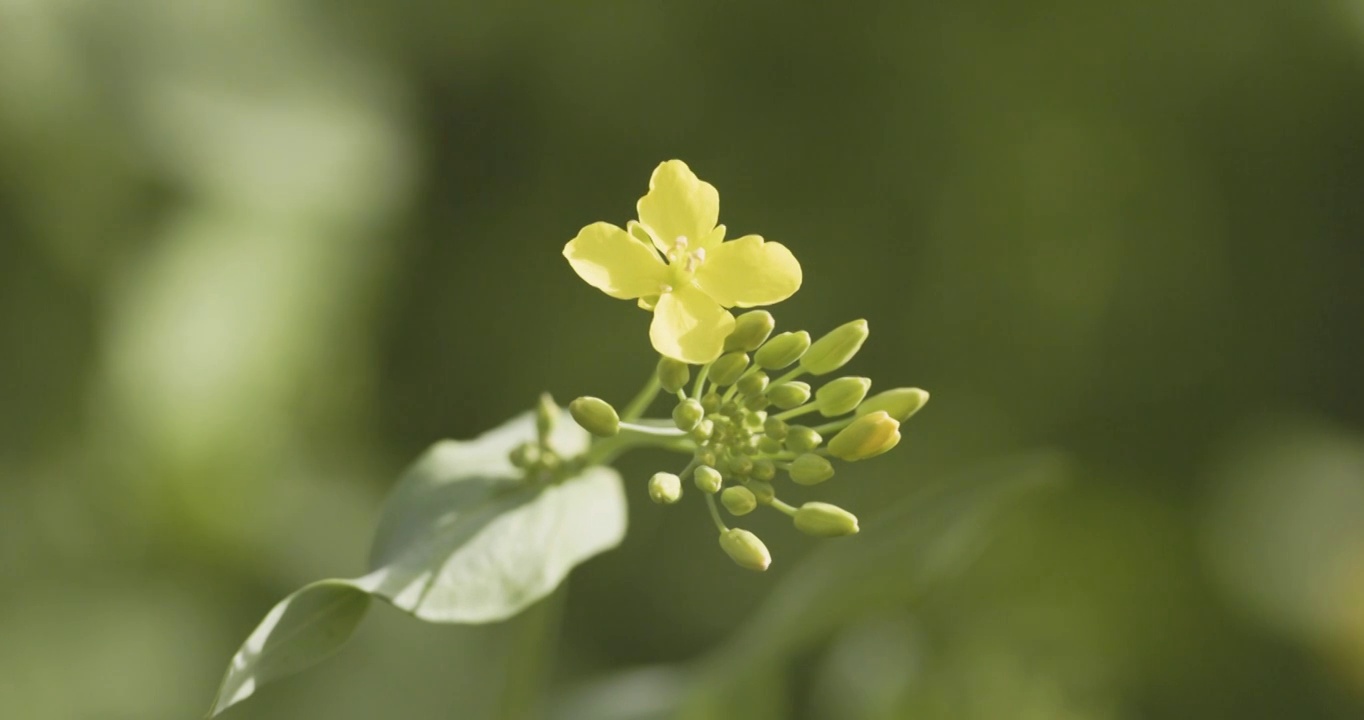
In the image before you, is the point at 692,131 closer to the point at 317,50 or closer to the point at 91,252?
the point at 317,50

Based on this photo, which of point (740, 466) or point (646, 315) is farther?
point (646, 315)

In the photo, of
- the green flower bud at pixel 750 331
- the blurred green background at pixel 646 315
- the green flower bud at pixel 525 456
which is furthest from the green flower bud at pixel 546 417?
the blurred green background at pixel 646 315

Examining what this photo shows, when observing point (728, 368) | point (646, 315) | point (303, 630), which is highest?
point (728, 368)

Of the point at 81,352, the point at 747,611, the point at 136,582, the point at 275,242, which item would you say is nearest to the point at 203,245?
the point at 275,242

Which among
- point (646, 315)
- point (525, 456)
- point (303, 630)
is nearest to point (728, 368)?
point (525, 456)

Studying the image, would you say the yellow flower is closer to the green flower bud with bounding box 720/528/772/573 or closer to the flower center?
the flower center

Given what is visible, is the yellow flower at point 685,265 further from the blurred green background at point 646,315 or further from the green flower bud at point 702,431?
the blurred green background at point 646,315

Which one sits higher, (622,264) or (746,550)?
(622,264)

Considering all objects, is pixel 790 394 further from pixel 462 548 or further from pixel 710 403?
pixel 462 548
